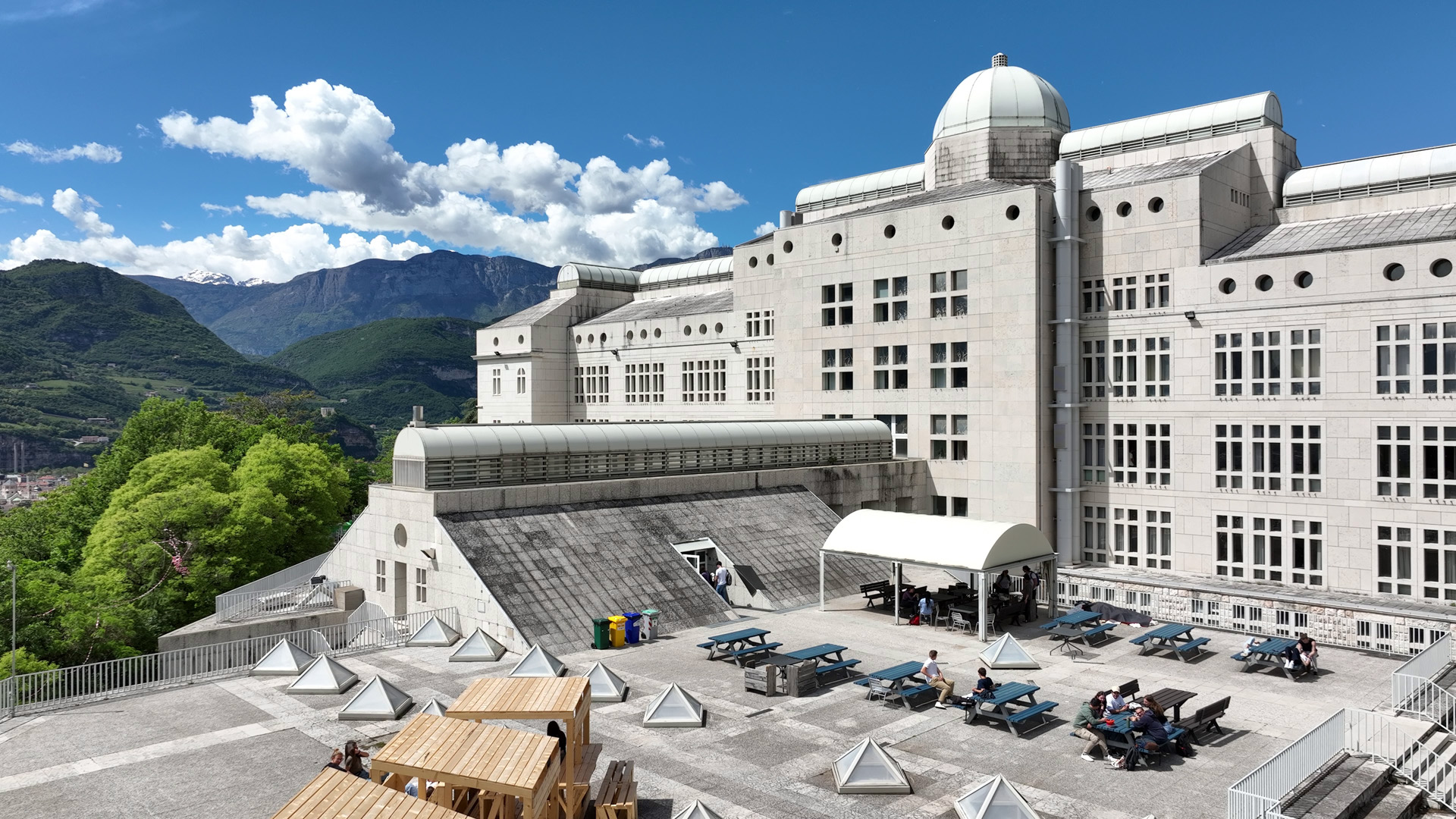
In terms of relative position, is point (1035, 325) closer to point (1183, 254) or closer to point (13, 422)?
point (1183, 254)

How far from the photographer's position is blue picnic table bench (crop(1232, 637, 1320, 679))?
23.3m

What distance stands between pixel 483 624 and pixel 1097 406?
1040 inches

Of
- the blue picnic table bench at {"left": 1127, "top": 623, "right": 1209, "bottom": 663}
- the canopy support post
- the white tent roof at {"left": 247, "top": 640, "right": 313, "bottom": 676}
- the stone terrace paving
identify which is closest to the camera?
the stone terrace paving

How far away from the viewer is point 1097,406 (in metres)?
39.3

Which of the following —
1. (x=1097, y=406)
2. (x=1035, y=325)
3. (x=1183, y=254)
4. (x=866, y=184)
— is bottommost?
(x=1097, y=406)

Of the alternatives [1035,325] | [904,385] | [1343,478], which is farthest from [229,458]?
[1343,478]

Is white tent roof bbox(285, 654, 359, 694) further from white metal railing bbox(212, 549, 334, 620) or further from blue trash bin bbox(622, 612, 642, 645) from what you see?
white metal railing bbox(212, 549, 334, 620)

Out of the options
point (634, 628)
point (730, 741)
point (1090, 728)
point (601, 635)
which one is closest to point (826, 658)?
point (730, 741)

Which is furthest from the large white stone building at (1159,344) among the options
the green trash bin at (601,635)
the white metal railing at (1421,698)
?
the green trash bin at (601,635)

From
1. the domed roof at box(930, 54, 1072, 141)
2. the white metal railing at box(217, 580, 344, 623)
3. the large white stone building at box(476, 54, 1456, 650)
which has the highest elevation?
the domed roof at box(930, 54, 1072, 141)

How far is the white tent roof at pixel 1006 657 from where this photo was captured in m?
23.8

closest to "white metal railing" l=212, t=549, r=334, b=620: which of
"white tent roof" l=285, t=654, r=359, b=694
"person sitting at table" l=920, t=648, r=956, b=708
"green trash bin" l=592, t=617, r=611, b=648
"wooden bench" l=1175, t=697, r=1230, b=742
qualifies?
"white tent roof" l=285, t=654, r=359, b=694

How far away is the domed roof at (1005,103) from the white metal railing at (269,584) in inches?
1379

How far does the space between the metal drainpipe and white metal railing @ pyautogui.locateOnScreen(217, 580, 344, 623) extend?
28641 millimetres
